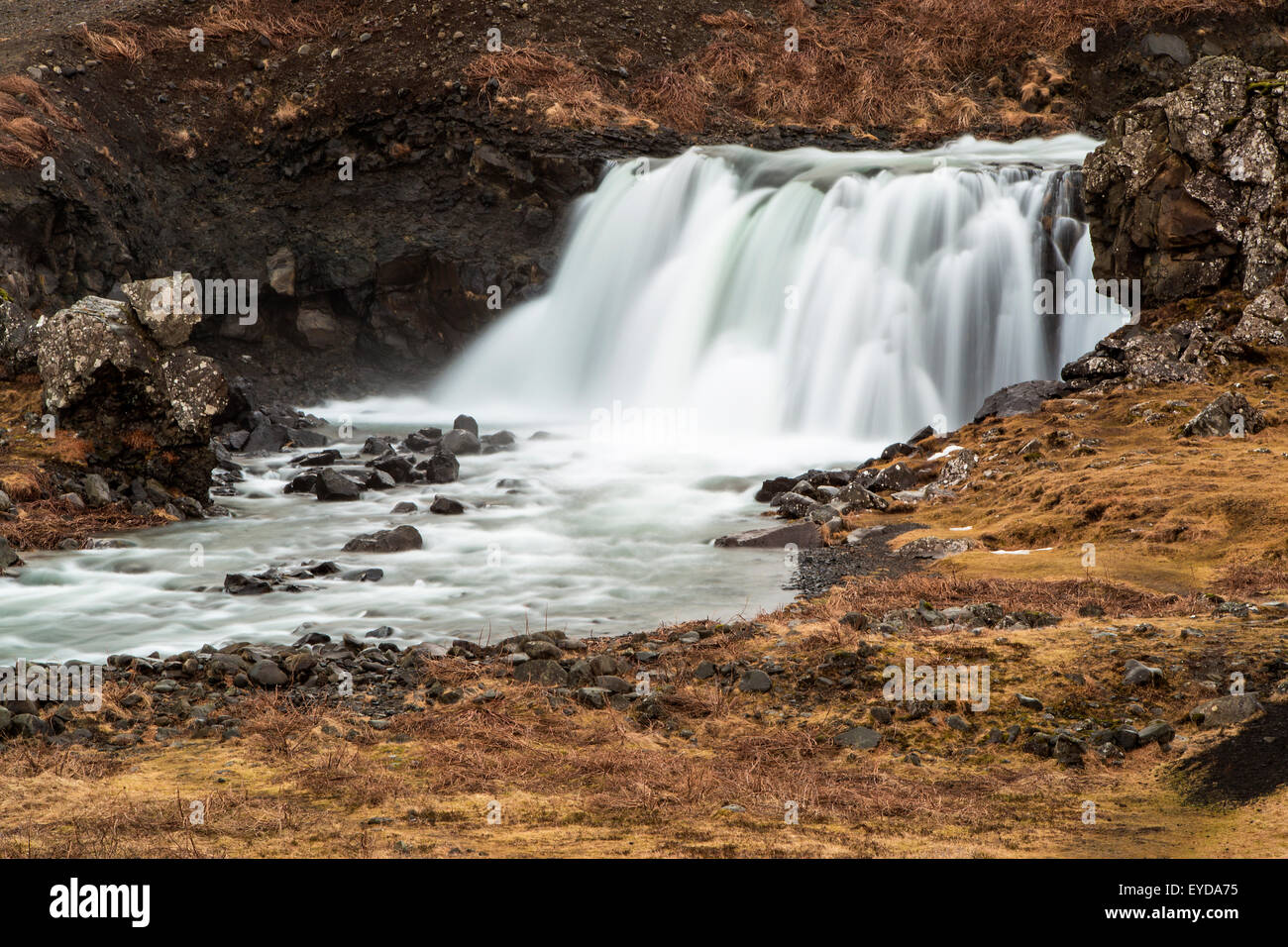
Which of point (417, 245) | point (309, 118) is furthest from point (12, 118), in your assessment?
point (417, 245)

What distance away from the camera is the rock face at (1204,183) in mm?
15430

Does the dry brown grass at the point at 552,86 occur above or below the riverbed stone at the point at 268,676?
above

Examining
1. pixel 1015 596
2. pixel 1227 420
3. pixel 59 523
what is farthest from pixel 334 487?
pixel 1227 420

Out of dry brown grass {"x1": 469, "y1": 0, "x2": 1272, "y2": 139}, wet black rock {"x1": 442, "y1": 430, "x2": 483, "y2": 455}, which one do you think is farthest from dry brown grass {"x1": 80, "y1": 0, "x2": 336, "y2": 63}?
wet black rock {"x1": 442, "y1": 430, "x2": 483, "y2": 455}

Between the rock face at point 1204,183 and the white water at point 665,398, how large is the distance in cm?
282

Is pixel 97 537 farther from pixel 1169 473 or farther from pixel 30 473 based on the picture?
pixel 1169 473

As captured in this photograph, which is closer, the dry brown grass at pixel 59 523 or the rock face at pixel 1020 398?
the dry brown grass at pixel 59 523

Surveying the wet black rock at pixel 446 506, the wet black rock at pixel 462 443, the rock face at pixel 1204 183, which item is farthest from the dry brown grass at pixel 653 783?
the wet black rock at pixel 462 443

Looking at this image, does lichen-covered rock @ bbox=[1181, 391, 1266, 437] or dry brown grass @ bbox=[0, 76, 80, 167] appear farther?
dry brown grass @ bbox=[0, 76, 80, 167]

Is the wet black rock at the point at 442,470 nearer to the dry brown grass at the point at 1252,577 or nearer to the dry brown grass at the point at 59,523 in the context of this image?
the dry brown grass at the point at 59,523

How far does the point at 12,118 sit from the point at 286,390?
23.5ft

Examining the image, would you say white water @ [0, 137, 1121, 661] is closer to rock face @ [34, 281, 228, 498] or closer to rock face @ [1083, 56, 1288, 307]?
rock face @ [34, 281, 228, 498]

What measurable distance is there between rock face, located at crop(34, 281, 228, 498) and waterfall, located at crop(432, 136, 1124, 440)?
9.66 metres

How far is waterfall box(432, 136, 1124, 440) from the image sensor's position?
19875mm
